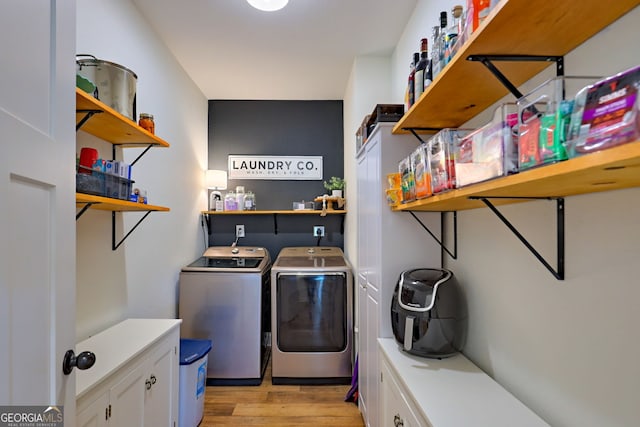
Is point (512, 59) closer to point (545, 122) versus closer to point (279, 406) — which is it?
point (545, 122)

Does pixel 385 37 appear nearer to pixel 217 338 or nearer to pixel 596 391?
pixel 596 391

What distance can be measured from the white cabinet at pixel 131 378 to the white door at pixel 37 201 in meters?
0.29

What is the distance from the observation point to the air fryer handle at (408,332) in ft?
4.73

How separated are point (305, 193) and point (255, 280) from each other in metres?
1.25

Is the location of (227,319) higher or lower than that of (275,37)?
lower

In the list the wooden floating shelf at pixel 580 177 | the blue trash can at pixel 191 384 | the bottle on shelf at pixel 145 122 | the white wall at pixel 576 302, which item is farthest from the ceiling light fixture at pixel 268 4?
the blue trash can at pixel 191 384

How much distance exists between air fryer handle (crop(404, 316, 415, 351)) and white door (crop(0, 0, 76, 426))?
1151 mm

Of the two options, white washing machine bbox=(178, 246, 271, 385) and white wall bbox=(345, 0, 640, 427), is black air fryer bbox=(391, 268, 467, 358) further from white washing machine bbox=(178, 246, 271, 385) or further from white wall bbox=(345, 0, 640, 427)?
white washing machine bbox=(178, 246, 271, 385)

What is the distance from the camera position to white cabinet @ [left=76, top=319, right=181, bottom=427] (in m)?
1.21


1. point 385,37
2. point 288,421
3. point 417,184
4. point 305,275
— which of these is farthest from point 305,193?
point 417,184

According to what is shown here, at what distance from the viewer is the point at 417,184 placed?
1351 mm

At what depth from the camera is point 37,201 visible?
0.81 metres

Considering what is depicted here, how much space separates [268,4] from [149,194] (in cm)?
140

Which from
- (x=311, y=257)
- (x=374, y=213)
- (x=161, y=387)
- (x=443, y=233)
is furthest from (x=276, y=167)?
(x=161, y=387)
